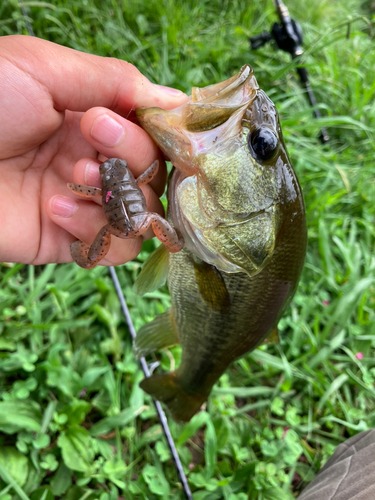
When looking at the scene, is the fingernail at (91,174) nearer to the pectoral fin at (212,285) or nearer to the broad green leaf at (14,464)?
the pectoral fin at (212,285)

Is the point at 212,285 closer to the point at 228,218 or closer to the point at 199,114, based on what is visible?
the point at 228,218

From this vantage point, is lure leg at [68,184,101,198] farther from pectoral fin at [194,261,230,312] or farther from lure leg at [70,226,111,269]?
pectoral fin at [194,261,230,312]

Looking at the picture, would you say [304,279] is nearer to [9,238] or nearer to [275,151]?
[275,151]

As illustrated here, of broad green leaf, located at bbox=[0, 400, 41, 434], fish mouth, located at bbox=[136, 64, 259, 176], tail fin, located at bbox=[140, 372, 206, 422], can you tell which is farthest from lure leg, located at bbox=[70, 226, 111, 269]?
broad green leaf, located at bbox=[0, 400, 41, 434]

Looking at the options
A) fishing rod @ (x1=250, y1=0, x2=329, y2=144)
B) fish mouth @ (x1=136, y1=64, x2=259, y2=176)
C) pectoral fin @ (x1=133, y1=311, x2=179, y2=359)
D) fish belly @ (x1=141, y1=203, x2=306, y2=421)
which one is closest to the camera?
fish mouth @ (x1=136, y1=64, x2=259, y2=176)

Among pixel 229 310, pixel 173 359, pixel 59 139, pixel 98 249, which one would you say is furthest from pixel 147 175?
pixel 173 359

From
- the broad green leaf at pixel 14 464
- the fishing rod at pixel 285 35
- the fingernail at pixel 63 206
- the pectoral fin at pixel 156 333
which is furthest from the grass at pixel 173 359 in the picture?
the fingernail at pixel 63 206
